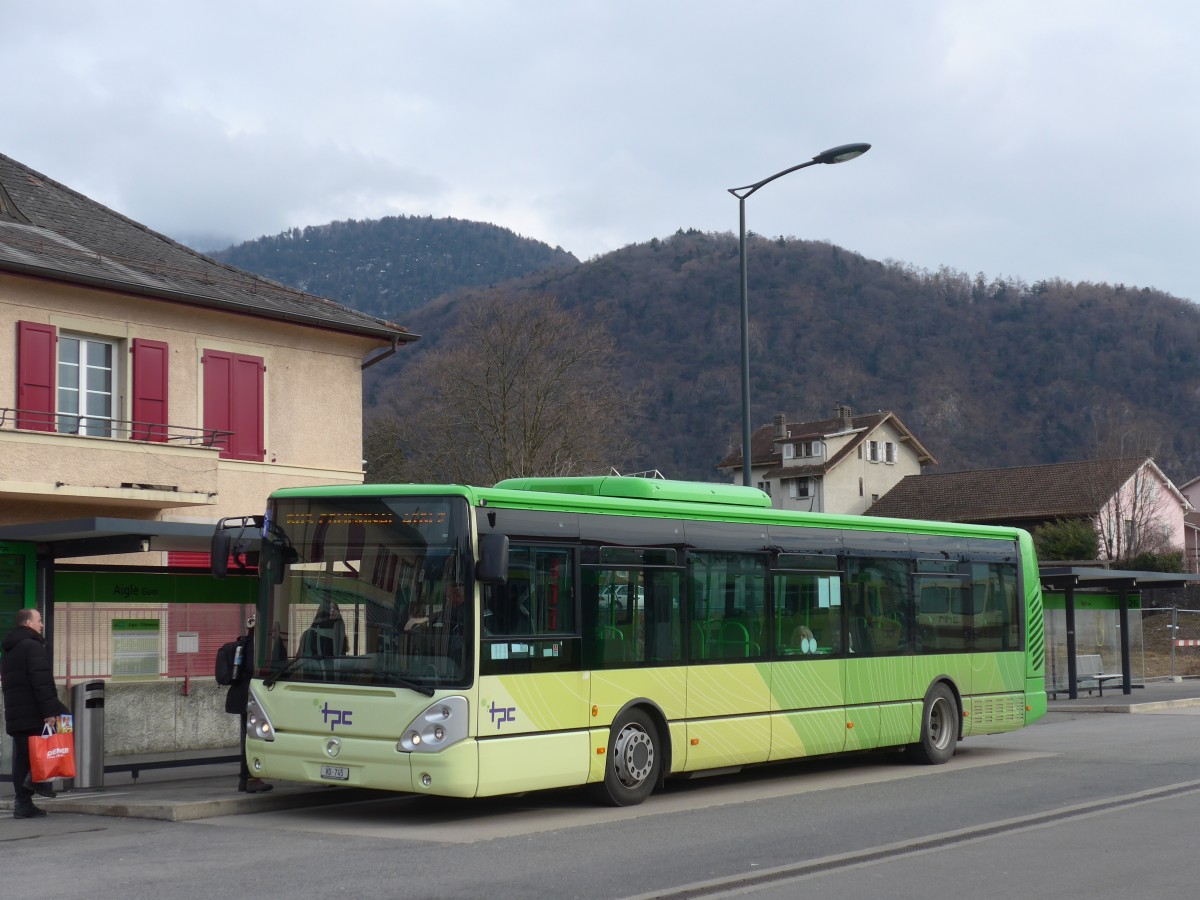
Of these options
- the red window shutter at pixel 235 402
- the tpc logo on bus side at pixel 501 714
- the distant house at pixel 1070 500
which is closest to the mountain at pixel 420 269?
the distant house at pixel 1070 500

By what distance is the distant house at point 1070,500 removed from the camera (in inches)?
2768

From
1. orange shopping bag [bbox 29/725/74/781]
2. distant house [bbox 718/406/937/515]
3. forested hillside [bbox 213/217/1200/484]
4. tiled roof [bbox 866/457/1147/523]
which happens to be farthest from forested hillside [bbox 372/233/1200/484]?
orange shopping bag [bbox 29/725/74/781]

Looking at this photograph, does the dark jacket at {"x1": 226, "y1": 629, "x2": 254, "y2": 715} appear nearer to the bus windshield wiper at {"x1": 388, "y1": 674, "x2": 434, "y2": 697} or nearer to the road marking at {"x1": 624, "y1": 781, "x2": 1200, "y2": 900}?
the bus windshield wiper at {"x1": 388, "y1": 674, "x2": 434, "y2": 697}

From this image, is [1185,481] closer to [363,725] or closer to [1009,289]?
[1009,289]

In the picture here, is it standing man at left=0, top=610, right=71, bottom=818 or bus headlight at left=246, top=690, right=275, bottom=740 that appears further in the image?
standing man at left=0, top=610, right=71, bottom=818

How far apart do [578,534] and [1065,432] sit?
112137 mm

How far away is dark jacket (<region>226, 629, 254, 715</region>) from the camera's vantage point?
13461 mm

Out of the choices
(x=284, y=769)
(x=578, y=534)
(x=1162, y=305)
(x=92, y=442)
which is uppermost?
(x=1162, y=305)

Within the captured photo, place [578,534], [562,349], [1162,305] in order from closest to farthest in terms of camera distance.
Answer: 1. [578,534]
2. [562,349]
3. [1162,305]

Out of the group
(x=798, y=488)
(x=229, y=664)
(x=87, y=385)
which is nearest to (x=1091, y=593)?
(x=87, y=385)

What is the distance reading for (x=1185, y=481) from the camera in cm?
11144

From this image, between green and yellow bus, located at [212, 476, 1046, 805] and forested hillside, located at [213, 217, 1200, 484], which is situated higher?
forested hillside, located at [213, 217, 1200, 484]

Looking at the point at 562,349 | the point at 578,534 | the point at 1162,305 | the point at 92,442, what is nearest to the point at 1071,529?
the point at 562,349

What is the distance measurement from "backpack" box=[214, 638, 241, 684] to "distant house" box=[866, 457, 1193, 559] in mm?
57827
